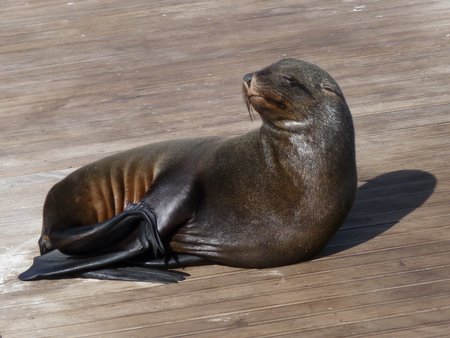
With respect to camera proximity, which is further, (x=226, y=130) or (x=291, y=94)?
(x=226, y=130)

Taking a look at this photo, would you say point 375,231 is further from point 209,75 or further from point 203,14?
point 203,14

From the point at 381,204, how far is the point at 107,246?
1.26 m

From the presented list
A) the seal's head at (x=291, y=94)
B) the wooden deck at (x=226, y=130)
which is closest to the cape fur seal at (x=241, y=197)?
the seal's head at (x=291, y=94)

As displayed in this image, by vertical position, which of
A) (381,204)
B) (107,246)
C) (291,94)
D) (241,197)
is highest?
(291,94)

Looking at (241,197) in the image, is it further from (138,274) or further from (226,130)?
(226,130)

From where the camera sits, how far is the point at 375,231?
4.82m

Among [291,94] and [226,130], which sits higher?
[291,94]

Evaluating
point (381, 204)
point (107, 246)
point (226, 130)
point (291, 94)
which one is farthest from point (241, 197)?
point (226, 130)

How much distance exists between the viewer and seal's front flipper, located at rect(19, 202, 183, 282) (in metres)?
4.56

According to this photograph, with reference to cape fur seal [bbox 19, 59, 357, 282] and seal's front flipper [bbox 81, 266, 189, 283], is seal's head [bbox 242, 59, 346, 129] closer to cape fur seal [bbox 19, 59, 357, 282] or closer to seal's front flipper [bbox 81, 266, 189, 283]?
cape fur seal [bbox 19, 59, 357, 282]

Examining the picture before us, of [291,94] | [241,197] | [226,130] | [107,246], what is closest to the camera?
[291,94]

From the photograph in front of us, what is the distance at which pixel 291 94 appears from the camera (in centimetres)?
442

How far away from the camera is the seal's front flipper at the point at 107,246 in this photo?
4562 mm

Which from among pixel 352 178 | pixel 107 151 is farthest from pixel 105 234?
pixel 107 151
